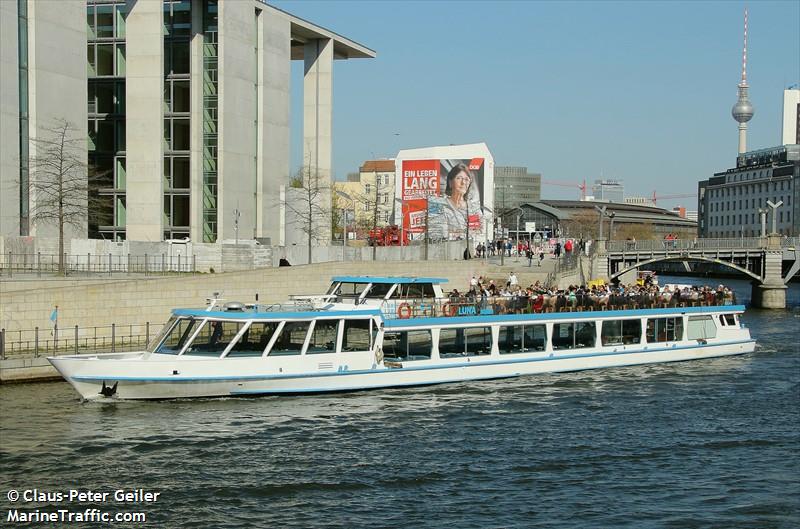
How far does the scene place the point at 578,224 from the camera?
576 ft

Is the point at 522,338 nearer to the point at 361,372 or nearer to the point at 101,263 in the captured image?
the point at 361,372

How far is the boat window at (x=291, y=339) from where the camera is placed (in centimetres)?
2972

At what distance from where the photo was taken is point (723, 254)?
276 feet

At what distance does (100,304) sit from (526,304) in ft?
50.1

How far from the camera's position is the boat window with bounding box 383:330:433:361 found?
3256 cm

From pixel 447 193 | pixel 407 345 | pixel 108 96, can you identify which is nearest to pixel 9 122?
pixel 108 96

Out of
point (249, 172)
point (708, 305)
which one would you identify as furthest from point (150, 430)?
point (249, 172)

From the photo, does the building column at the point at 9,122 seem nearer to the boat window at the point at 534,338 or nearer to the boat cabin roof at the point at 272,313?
the boat cabin roof at the point at 272,313

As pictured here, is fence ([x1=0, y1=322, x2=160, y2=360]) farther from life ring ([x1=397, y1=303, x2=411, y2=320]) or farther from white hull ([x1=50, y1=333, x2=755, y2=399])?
life ring ([x1=397, y1=303, x2=411, y2=320])

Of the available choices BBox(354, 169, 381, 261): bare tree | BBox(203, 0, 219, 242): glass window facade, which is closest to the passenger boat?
BBox(354, 169, 381, 261): bare tree

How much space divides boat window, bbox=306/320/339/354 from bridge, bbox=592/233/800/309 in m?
50.5

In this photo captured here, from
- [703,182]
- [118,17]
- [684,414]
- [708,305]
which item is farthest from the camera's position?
[703,182]

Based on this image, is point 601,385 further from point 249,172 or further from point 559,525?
point 249,172

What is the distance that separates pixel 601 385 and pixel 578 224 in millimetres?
143613
